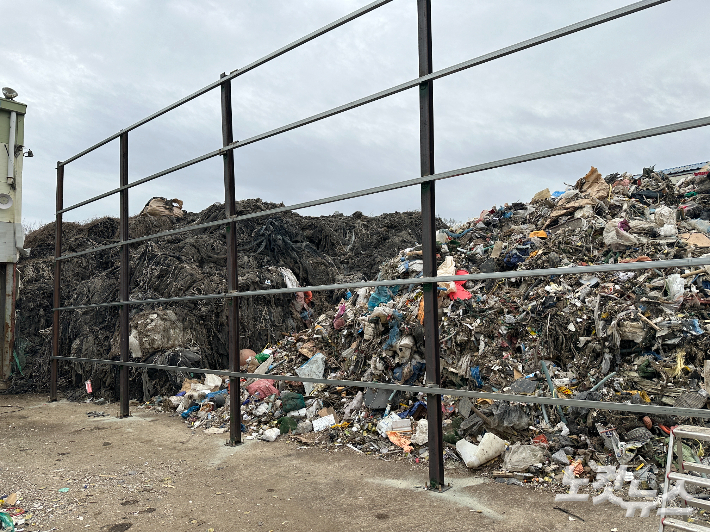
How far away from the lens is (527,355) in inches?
184

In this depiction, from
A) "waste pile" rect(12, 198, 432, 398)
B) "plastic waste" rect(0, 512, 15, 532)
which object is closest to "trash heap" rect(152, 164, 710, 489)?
"waste pile" rect(12, 198, 432, 398)

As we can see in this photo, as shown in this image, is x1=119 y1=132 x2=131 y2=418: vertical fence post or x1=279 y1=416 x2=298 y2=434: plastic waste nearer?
x1=279 y1=416 x2=298 y2=434: plastic waste

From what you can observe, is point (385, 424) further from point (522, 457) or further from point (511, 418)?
point (522, 457)

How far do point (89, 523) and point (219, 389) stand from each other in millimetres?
3147

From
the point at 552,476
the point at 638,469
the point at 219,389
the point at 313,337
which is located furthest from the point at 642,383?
the point at 219,389

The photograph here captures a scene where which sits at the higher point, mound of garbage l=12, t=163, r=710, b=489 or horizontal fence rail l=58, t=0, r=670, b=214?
horizontal fence rail l=58, t=0, r=670, b=214

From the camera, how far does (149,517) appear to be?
2.66 metres

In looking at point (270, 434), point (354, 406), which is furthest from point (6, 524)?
point (354, 406)

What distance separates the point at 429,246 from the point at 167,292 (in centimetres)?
551

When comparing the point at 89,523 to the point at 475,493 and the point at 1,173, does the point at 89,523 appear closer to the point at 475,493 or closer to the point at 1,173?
the point at 475,493

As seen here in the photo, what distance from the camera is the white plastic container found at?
3.18 metres

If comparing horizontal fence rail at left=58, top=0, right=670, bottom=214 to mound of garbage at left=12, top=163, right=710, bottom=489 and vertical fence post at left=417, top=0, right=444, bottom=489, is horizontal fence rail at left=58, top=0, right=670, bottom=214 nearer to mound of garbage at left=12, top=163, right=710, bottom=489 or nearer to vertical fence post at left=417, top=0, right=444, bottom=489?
vertical fence post at left=417, top=0, right=444, bottom=489

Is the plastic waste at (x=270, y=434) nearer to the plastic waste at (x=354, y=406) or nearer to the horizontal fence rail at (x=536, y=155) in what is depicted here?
the plastic waste at (x=354, y=406)

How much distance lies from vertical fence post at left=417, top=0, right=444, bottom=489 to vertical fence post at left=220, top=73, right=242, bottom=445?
Answer: 5.41 feet
